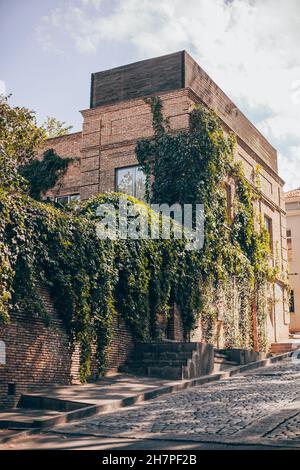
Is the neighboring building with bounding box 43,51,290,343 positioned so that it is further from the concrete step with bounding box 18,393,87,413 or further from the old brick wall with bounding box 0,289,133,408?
the concrete step with bounding box 18,393,87,413

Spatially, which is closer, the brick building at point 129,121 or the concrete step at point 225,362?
the concrete step at point 225,362

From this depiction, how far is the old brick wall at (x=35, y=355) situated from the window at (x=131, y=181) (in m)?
8.88

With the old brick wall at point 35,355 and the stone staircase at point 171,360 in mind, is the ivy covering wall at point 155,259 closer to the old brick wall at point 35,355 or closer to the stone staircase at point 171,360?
the old brick wall at point 35,355

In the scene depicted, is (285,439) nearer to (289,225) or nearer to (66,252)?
(66,252)

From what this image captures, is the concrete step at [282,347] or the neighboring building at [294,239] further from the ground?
the neighboring building at [294,239]

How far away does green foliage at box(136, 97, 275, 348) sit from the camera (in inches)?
774

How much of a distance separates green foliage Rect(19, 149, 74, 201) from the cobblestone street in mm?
10950

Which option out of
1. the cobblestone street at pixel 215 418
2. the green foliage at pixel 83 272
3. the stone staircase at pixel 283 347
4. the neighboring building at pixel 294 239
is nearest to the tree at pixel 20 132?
the green foliage at pixel 83 272

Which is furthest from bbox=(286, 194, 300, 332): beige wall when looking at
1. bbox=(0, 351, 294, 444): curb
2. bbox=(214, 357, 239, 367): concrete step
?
bbox=(0, 351, 294, 444): curb

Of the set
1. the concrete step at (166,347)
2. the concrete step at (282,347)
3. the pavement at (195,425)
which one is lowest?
the pavement at (195,425)

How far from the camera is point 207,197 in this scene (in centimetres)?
2077

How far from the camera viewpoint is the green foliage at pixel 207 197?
1967 cm

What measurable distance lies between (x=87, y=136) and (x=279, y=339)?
12361 mm
